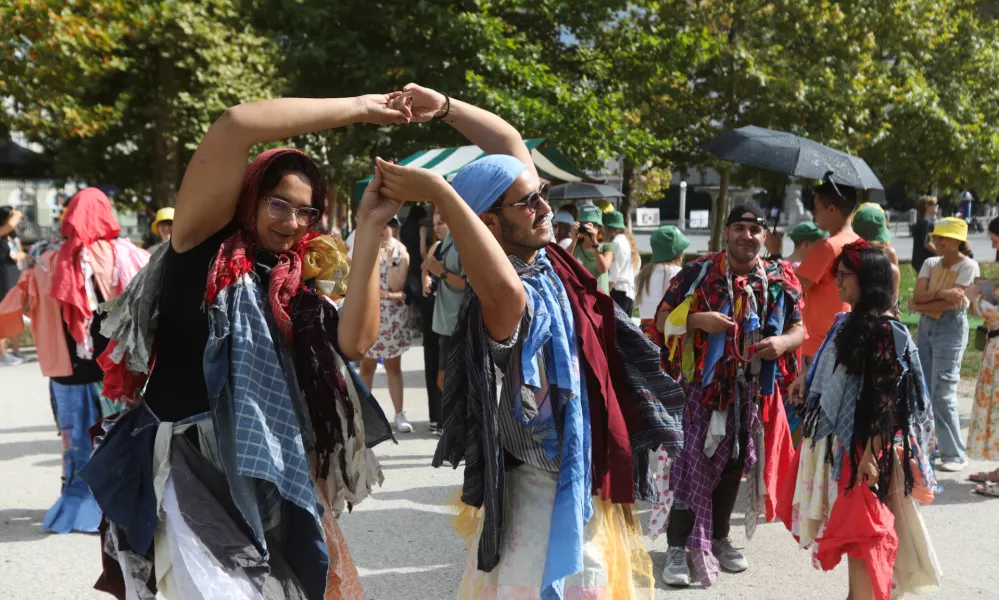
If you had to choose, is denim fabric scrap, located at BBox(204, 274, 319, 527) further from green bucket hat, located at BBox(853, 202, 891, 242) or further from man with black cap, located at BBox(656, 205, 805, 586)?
green bucket hat, located at BBox(853, 202, 891, 242)

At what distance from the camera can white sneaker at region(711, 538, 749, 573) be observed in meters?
4.93

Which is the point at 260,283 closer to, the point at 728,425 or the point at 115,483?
the point at 115,483

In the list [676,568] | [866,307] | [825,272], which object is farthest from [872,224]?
[676,568]

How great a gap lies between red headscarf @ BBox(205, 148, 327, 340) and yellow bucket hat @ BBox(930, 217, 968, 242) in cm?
539

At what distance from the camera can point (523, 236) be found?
8.78 ft

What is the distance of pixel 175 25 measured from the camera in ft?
49.4

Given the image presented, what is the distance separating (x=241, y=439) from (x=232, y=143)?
2.46ft

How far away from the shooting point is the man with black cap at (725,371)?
4.70 metres

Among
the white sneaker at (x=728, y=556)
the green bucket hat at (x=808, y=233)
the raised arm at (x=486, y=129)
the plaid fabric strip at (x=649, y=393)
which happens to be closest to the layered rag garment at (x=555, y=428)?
the plaid fabric strip at (x=649, y=393)

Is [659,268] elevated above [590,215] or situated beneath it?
situated beneath

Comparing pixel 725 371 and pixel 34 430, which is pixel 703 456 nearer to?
pixel 725 371

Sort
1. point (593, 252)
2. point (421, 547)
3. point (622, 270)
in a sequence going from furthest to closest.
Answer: point (622, 270)
point (593, 252)
point (421, 547)

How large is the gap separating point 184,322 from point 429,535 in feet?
10.5

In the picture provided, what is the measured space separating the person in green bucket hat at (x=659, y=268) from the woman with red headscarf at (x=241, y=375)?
4.72 meters
